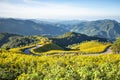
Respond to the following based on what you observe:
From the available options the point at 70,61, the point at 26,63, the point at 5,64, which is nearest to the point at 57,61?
the point at 70,61

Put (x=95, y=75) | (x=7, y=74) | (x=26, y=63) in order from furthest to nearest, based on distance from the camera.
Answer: (x=26, y=63) → (x=7, y=74) → (x=95, y=75)

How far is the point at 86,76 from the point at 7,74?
35086 millimetres

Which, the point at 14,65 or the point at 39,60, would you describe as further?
the point at 39,60

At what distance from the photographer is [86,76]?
231 ft

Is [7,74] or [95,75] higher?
[95,75]

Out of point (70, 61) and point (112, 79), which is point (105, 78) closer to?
point (112, 79)

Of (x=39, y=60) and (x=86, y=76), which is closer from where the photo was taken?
(x=86, y=76)

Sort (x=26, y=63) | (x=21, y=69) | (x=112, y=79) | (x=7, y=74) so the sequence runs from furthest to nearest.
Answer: (x=26, y=63) < (x=21, y=69) < (x=7, y=74) < (x=112, y=79)

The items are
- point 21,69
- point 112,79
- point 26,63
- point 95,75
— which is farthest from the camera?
point 26,63

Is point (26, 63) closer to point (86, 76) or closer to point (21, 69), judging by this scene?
point (21, 69)

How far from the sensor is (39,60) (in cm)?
11544

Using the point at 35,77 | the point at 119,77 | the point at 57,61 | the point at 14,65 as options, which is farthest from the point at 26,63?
the point at 119,77

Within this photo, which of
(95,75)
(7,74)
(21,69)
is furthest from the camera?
(21,69)

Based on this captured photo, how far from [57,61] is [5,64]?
2104 cm
